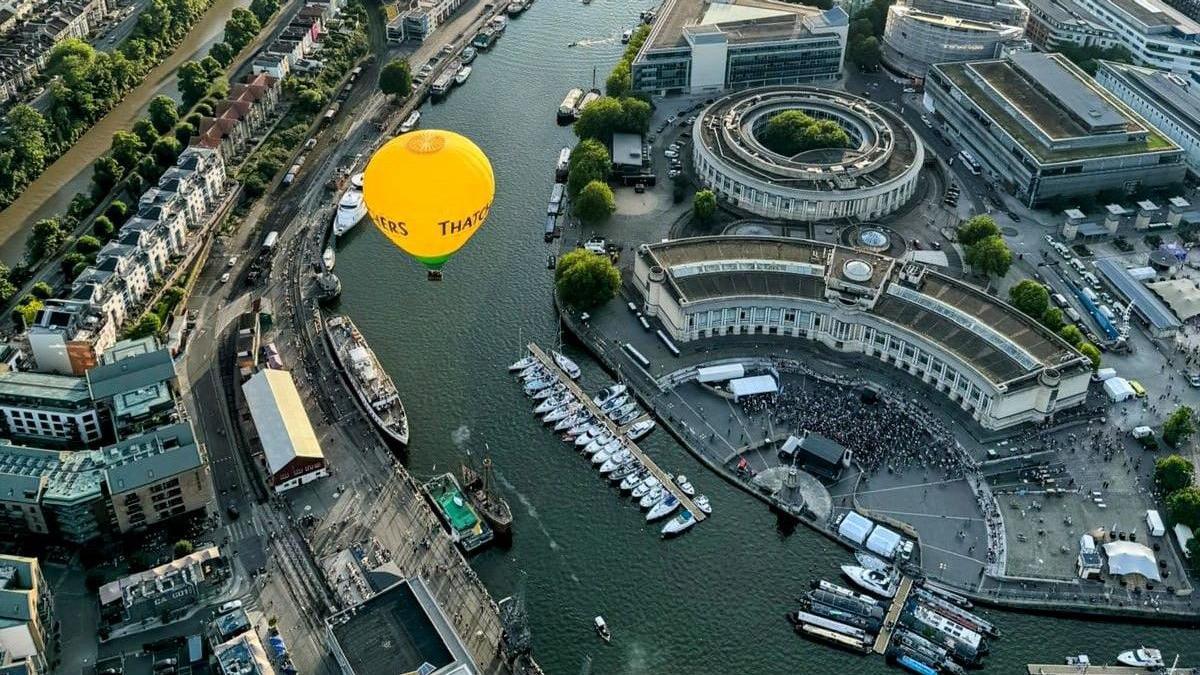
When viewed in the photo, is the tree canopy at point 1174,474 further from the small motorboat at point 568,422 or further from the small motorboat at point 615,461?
the small motorboat at point 568,422

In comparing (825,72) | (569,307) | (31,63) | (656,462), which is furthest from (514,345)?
(31,63)

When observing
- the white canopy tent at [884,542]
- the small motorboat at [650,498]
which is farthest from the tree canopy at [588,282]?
the white canopy tent at [884,542]

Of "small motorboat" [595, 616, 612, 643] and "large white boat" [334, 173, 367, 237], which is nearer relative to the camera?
"small motorboat" [595, 616, 612, 643]

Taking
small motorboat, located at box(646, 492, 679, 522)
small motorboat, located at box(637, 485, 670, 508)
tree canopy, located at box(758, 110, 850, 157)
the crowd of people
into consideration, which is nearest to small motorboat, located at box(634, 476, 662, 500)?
small motorboat, located at box(637, 485, 670, 508)

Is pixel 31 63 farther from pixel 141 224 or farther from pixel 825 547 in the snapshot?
pixel 825 547

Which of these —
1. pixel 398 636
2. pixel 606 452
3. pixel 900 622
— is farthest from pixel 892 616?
pixel 398 636

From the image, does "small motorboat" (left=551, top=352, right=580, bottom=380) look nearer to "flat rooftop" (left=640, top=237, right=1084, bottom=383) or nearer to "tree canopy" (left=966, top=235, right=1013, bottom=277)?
"flat rooftop" (left=640, top=237, right=1084, bottom=383)

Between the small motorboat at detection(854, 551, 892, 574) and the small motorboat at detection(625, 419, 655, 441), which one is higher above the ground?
the small motorboat at detection(625, 419, 655, 441)
